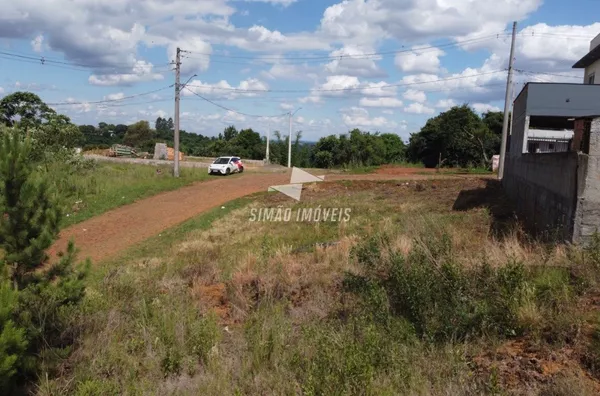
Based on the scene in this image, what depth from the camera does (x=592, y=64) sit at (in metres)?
25.6

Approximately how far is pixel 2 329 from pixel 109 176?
23285 millimetres

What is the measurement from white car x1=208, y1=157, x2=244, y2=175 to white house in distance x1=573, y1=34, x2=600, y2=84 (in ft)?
73.3

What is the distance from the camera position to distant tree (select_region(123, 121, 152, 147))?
259 ft

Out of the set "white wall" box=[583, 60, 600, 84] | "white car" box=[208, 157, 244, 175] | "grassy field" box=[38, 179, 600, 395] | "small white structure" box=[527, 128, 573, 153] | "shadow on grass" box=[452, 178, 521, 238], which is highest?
"white wall" box=[583, 60, 600, 84]

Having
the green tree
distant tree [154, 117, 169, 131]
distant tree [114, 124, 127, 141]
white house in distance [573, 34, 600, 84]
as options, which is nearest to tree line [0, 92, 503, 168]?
white house in distance [573, 34, 600, 84]

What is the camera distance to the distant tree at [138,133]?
7881 centimetres

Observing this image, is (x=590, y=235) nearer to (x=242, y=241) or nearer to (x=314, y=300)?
(x=314, y=300)

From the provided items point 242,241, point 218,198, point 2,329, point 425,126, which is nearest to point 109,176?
point 218,198

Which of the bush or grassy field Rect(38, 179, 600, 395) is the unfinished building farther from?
the bush

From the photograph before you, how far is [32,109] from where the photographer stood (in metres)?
29.1

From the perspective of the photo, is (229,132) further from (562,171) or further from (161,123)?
(562,171)

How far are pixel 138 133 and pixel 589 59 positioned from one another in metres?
69.9

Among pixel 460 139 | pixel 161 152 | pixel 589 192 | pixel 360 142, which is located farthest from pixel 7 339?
pixel 360 142

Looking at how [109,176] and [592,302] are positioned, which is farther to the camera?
[109,176]
